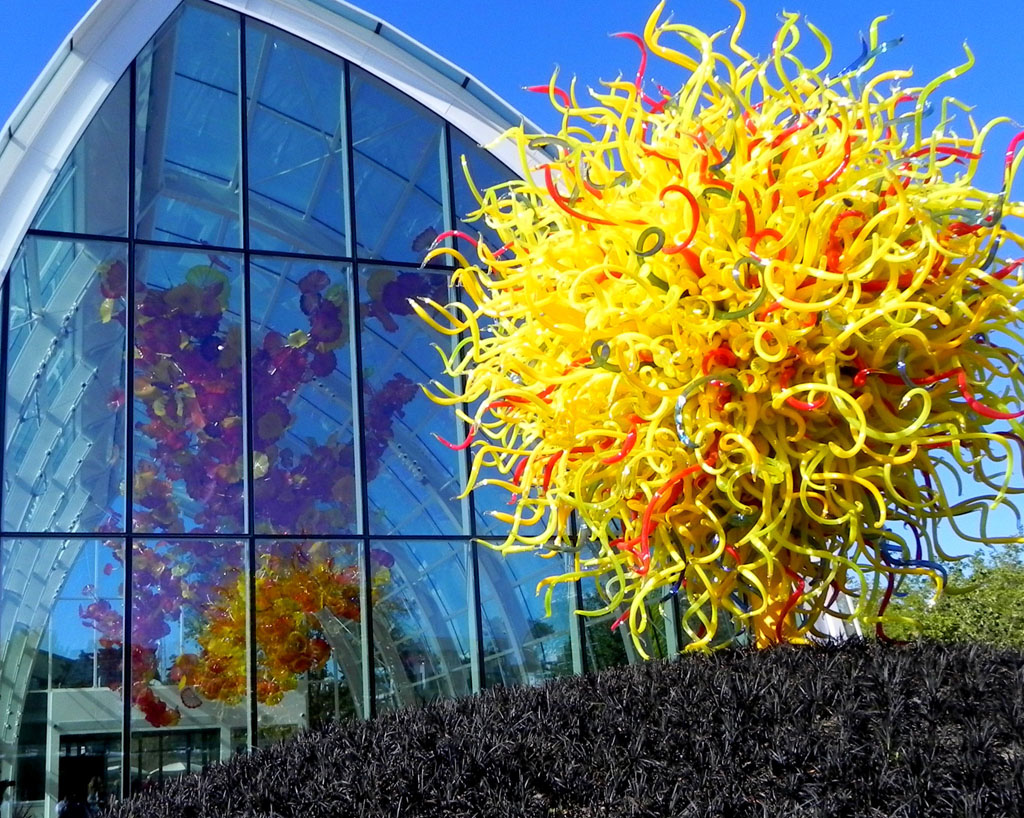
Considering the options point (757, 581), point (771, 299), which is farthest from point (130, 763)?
point (771, 299)

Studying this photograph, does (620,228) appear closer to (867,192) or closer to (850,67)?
(867,192)

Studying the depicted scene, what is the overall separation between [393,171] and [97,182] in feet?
8.38

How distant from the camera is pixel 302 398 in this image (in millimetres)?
9586

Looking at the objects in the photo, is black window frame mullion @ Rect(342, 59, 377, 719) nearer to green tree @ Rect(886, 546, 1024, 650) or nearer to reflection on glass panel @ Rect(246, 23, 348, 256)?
reflection on glass panel @ Rect(246, 23, 348, 256)

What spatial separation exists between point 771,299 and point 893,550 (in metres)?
1.55

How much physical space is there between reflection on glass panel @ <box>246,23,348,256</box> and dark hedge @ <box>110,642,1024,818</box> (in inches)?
231

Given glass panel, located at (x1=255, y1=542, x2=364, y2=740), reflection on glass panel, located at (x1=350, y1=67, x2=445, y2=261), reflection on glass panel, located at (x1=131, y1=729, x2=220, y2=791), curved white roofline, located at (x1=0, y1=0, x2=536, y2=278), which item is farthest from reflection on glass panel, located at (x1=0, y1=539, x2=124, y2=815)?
reflection on glass panel, located at (x1=350, y1=67, x2=445, y2=261)

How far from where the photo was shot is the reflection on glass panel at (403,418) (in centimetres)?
956

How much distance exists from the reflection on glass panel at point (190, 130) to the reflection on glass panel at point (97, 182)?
129 millimetres

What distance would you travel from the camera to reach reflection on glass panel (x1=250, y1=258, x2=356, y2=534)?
9.30 m

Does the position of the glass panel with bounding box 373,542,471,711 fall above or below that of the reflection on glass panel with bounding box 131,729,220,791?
above

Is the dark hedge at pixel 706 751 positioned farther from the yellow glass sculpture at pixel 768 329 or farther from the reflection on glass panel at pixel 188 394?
the reflection on glass panel at pixel 188 394


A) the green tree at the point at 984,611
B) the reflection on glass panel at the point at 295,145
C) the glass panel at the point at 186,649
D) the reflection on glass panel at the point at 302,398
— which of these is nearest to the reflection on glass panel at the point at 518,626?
the reflection on glass panel at the point at 302,398

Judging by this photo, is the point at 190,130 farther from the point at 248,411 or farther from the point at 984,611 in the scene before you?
the point at 984,611
